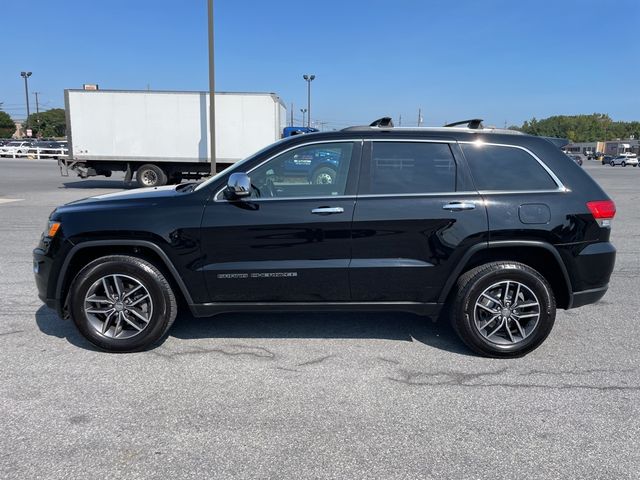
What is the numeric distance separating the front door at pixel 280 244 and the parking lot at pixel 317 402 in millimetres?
548

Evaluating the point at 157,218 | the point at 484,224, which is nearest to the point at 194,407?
the point at 157,218

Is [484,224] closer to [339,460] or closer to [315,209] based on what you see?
[315,209]

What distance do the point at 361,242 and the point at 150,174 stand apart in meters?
14.7

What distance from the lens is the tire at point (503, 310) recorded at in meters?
3.77

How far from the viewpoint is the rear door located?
3.69m

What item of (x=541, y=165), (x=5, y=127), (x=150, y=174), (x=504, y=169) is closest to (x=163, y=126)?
(x=150, y=174)

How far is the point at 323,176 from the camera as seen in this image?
4.00m

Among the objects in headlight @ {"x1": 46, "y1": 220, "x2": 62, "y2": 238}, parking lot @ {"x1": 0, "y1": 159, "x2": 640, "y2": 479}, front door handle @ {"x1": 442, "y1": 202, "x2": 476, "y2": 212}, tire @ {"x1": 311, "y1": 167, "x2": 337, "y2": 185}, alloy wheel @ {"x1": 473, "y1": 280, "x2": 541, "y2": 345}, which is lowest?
parking lot @ {"x1": 0, "y1": 159, "x2": 640, "y2": 479}

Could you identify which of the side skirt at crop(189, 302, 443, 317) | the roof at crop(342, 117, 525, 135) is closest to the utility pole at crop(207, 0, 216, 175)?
the roof at crop(342, 117, 525, 135)

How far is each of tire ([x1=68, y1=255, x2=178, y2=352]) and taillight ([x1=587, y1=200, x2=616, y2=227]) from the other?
3362 mm

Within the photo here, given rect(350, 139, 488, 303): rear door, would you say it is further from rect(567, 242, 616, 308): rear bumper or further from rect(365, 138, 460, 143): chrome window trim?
rect(567, 242, 616, 308): rear bumper

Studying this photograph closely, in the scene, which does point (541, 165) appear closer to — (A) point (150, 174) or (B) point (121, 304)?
(B) point (121, 304)

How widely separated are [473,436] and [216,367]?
73.8 inches

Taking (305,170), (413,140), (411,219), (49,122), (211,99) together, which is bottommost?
(411,219)
